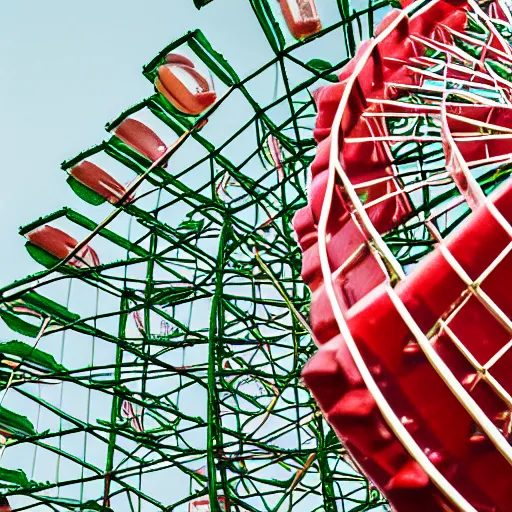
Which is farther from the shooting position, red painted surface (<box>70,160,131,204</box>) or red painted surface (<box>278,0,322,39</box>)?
red painted surface (<box>70,160,131,204</box>)

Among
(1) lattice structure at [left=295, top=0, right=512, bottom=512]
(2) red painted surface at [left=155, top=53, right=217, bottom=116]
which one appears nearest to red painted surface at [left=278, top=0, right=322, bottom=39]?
(2) red painted surface at [left=155, top=53, right=217, bottom=116]

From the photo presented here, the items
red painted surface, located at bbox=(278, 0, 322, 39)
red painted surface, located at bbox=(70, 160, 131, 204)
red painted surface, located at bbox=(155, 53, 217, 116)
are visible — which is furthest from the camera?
red painted surface, located at bbox=(70, 160, 131, 204)

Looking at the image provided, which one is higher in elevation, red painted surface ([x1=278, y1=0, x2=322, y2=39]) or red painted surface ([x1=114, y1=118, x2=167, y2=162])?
red painted surface ([x1=114, y1=118, x2=167, y2=162])

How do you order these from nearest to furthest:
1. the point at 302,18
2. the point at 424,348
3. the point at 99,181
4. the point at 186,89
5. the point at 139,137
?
the point at 424,348 < the point at 302,18 < the point at 186,89 < the point at 139,137 < the point at 99,181

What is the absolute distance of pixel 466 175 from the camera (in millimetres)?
4055

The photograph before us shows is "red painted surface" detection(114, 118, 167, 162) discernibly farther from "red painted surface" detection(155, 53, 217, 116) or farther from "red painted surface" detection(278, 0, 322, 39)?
"red painted surface" detection(278, 0, 322, 39)

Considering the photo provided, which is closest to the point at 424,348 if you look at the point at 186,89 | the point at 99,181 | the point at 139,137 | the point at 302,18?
the point at 302,18

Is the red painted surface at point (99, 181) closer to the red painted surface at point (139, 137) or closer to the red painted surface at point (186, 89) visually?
the red painted surface at point (139, 137)

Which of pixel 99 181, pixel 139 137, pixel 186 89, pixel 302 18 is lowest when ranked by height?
pixel 302 18

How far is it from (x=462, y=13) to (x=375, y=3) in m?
1.87

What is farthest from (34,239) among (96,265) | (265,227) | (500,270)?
(500,270)

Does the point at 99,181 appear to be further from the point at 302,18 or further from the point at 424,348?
the point at 424,348

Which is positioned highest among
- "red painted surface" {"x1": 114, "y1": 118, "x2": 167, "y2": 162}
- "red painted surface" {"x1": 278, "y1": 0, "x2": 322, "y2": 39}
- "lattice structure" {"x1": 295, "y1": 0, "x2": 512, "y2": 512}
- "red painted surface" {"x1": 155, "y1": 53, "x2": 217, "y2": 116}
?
"red painted surface" {"x1": 114, "y1": 118, "x2": 167, "y2": 162}

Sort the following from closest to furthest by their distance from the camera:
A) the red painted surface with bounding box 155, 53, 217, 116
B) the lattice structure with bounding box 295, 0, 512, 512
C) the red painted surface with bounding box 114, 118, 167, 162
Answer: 1. the lattice structure with bounding box 295, 0, 512, 512
2. the red painted surface with bounding box 155, 53, 217, 116
3. the red painted surface with bounding box 114, 118, 167, 162
